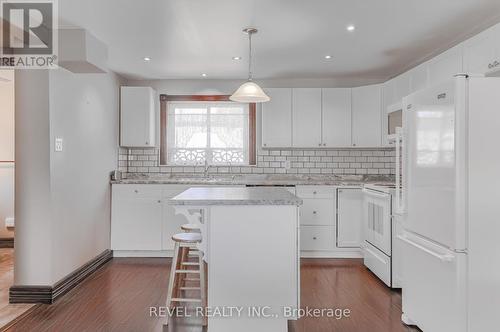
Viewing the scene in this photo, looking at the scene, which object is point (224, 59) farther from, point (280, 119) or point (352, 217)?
point (352, 217)

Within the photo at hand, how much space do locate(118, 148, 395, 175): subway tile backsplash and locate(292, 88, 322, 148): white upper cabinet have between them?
38 cm

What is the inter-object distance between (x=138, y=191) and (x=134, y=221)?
0.38 meters

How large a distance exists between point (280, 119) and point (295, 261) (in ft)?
9.14

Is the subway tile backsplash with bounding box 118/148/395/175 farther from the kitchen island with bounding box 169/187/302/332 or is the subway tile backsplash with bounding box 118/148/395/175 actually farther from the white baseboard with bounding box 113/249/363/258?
the kitchen island with bounding box 169/187/302/332

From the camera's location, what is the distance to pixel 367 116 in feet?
16.0

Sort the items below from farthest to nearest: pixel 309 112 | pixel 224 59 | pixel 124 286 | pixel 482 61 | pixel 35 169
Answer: pixel 309 112, pixel 224 59, pixel 124 286, pixel 35 169, pixel 482 61

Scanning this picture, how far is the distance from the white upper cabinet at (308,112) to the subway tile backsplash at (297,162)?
0.38m

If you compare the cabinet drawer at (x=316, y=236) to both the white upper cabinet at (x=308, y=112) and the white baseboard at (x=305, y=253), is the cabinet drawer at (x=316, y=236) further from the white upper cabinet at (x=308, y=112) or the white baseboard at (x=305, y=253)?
the white upper cabinet at (x=308, y=112)

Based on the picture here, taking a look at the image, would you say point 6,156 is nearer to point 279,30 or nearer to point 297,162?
point 297,162

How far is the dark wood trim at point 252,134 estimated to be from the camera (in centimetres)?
525

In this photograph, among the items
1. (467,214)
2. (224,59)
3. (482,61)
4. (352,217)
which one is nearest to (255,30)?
(224,59)

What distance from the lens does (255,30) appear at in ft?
10.5

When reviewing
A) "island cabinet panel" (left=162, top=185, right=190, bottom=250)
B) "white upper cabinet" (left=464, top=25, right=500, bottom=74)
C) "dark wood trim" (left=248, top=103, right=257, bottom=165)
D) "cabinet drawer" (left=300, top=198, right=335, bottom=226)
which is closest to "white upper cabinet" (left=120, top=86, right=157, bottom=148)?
"island cabinet panel" (left=162, top=185, right=190, bottom=250)

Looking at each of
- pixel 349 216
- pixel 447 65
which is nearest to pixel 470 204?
pixel 447 65
